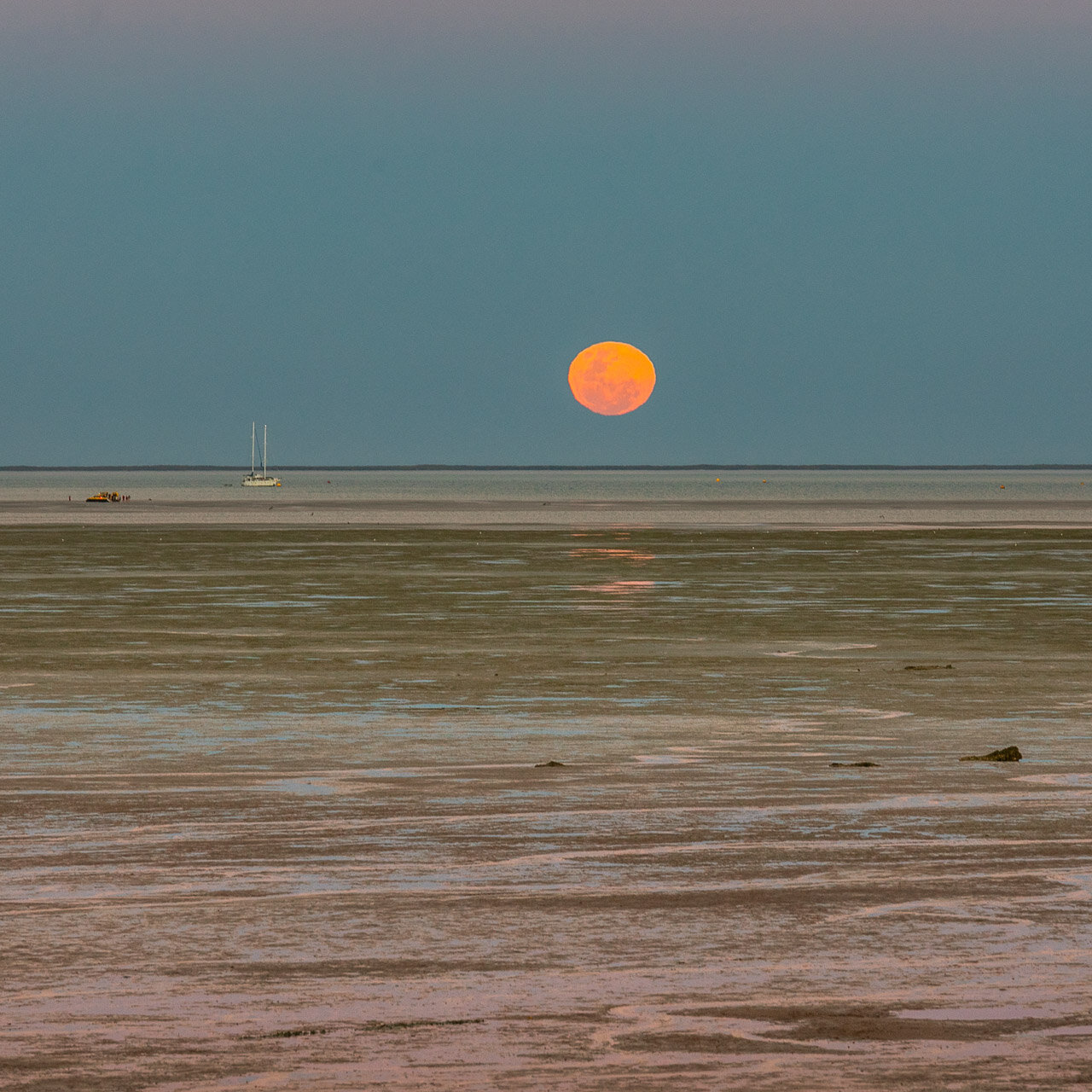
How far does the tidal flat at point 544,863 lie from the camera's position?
7.04m

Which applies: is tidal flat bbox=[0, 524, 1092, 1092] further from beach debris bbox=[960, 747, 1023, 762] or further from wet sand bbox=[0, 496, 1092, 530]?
wet sand bbox=[0, 496, 1092, 530]

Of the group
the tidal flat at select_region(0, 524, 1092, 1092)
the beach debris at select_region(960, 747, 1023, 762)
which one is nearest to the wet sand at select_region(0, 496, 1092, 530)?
the tidal flat at select_region(0, 524, 1092, 1092)

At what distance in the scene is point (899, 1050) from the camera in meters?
6.95

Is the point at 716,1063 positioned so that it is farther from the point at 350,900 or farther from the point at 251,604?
the point at 251,604

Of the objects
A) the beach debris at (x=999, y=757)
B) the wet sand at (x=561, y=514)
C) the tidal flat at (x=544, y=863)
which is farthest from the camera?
the wet sand at (x=561, y=514)

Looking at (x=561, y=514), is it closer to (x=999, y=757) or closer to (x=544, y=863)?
(x=999, y=757)

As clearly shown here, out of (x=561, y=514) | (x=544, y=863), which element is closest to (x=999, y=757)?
(x=544, y=863)

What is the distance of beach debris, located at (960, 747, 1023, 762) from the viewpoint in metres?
14.4

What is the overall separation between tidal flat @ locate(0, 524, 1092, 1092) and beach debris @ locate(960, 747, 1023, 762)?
18 centimetres

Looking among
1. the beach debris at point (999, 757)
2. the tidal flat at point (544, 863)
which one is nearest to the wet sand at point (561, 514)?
the tidal flat at point (544, 863)

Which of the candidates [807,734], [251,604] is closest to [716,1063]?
[807,734]

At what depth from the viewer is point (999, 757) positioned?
1451 cm

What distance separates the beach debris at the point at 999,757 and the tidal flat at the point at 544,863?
0.18 m

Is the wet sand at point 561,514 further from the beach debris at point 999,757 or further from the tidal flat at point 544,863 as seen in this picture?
the beach debris at point 999,757
